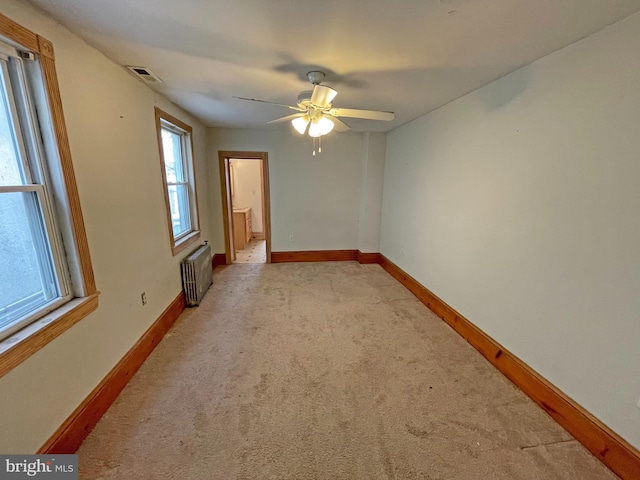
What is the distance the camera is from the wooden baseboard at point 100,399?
4.38 ft

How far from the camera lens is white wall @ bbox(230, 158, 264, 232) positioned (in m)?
6.57

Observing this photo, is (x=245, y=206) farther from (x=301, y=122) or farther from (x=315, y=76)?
(x=315, y=76)

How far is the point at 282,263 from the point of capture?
4.70 metres

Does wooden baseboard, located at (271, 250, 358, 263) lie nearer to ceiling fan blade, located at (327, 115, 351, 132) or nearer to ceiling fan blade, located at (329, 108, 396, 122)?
ceiling fan blade, located at (327, 115, 351, 132)

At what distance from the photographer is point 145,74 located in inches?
81.0

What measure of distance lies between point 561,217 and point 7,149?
3.01 m

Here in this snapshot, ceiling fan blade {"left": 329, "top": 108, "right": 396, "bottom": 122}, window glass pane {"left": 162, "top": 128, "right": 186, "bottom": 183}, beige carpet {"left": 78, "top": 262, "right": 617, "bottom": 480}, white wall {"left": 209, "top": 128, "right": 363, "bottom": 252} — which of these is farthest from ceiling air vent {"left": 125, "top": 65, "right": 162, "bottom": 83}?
beige carpet {"left": 78, "top": 262, "right": 617, "bottom": 480}

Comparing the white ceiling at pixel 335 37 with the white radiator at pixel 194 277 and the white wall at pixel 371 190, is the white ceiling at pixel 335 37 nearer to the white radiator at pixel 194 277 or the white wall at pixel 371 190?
the white radiator at pixel 194 277

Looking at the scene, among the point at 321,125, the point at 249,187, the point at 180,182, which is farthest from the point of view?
the point at 249,187

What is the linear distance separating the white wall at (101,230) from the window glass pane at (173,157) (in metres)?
0.55

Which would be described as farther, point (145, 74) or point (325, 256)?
point (325, 256)

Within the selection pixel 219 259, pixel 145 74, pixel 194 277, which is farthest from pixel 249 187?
pixel 145 74

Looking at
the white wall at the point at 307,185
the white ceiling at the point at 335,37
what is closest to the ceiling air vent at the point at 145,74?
the white ceiling at the point at 335,37

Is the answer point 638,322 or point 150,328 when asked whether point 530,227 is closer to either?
point 638,322
